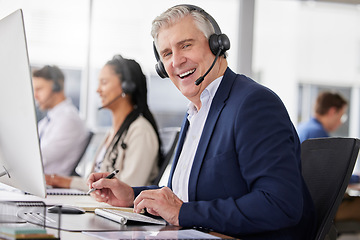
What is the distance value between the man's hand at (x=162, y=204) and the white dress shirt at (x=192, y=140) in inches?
9.1

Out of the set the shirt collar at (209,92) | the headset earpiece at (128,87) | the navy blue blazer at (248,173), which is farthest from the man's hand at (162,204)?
the headset earpiece at (128,87)

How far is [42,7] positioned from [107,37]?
2.13 feet

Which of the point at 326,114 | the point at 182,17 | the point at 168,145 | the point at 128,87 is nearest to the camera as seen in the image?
the point at 182,17

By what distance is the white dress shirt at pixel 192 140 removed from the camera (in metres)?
1.54

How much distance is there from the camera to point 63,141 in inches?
133

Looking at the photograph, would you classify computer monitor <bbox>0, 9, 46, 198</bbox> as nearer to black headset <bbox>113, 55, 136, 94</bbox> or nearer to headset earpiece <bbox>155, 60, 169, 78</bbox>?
headset earpiece <bbox>155, 60, 169, 78</bbox>

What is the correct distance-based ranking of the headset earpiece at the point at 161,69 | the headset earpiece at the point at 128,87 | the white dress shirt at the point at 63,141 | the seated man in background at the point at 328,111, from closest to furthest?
the headset earpiece at the point at 161,69, the headset earpiece at the point at 128,87, the white dress shirt at the point at 63,141, the seated man in background at the point at 328,111

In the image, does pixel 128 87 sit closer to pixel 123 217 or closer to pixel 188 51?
pixel 188 51

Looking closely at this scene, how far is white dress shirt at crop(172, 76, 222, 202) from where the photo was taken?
154 centimetres

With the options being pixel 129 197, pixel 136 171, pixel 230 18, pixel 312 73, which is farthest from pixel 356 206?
pixel 312 73

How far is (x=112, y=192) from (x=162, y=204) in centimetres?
37

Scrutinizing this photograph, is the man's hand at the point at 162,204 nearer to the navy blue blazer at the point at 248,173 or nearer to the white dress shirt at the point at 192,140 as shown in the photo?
the navy blue blazer at the point at 248,173

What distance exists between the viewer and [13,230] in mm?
972

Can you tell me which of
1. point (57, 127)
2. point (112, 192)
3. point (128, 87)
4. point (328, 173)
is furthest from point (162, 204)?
point (57, 127)
